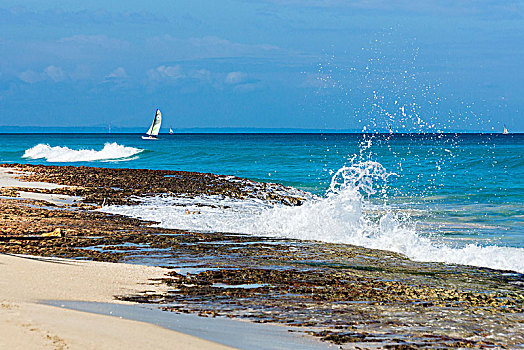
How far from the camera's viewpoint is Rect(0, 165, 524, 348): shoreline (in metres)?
5.72

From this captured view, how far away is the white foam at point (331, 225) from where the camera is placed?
33.9 feet

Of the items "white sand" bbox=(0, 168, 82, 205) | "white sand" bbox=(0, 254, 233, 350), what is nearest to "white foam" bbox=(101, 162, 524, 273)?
"white sand" bbox=(0, 168, 82, 205)

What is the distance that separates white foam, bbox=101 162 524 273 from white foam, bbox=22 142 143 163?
44.6m

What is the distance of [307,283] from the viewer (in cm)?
752

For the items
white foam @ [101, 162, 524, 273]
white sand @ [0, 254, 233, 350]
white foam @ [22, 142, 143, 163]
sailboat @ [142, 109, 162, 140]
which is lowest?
white sand @ [0, 254, 233, 350]

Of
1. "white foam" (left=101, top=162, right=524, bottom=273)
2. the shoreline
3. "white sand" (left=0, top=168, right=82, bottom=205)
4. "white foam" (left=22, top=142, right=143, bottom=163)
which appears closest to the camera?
the shoreline

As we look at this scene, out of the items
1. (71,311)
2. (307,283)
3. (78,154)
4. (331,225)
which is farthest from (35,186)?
(78,154)

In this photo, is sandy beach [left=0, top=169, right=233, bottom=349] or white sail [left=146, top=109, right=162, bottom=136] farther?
white sail [left=146, top=109, right=162, bottom=136]

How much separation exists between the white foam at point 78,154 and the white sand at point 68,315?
52885 mm

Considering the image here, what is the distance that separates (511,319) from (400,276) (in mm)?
2256

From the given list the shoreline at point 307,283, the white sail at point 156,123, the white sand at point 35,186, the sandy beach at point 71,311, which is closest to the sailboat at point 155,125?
the white sail at point 156,123

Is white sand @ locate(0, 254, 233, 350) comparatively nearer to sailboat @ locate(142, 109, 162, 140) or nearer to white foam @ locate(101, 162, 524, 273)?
white foam @ locate(101, 162, 524, 273)

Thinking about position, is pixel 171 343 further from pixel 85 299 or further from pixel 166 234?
pixel 166 234

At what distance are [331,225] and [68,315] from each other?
8.82 meters
